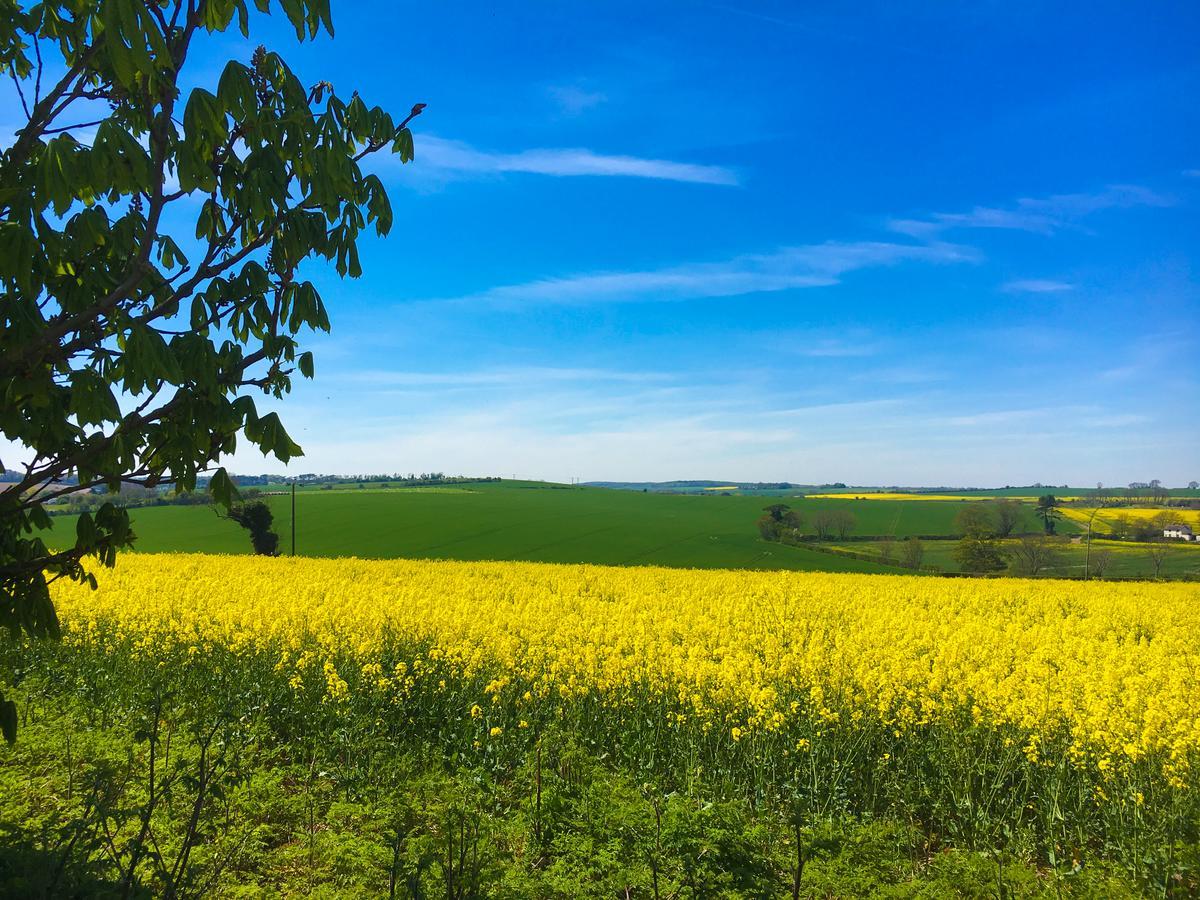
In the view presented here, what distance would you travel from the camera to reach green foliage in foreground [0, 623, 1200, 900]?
4.15 meters

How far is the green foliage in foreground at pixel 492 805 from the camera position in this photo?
4.15m

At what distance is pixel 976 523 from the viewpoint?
64.4 meters

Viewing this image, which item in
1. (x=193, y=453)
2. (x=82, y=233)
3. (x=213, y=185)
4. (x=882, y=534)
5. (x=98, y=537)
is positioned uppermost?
(x=213, y=185)

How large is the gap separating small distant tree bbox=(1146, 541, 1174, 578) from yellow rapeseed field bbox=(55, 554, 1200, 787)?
44.2m

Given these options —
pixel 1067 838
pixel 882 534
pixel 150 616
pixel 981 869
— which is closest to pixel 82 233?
pixel 981 869

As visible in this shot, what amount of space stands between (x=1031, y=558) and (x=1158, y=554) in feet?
30.6

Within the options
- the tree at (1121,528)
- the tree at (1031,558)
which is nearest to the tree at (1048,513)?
the tree at (1121,528)

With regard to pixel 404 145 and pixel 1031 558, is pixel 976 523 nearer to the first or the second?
pixel 1031 558

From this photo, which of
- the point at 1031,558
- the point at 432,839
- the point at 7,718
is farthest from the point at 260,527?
the point at 1031,558

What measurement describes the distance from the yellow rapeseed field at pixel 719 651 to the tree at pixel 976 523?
4711 cm

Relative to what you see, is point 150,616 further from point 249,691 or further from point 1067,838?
point 1067,838

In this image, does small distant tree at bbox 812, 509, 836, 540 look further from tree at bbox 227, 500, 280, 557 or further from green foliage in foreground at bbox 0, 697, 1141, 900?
green foliage in foreground at bbox 0, 697, 1141, 900

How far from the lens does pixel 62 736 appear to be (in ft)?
22.8

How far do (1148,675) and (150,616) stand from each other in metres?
16.3
